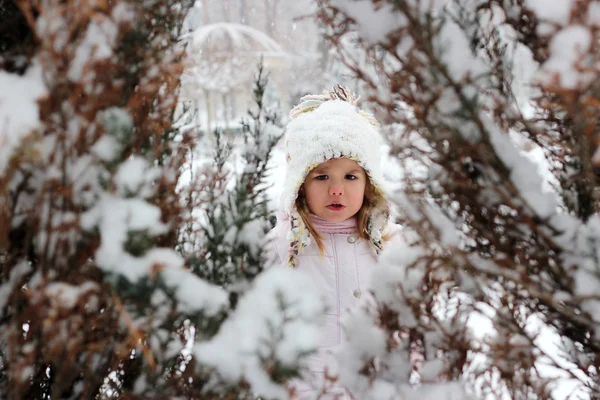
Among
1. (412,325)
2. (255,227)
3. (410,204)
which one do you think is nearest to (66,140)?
(255,227)

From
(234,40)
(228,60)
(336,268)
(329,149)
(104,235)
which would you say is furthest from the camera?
(234,40)

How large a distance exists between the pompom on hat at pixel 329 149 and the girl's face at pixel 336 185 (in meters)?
0.04

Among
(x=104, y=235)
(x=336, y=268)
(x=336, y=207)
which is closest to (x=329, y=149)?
(x=336, y=207)

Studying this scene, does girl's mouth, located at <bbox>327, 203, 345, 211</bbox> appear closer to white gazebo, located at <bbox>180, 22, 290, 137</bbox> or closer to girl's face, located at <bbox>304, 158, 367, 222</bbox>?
girl's face, located at <bbox>304, 158, 367, 222</bbox>

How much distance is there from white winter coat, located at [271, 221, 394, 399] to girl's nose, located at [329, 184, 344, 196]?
24 cm

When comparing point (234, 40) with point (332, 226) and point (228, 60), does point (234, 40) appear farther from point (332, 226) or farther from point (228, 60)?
point (332, 226)

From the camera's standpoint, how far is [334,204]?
83.9 inches

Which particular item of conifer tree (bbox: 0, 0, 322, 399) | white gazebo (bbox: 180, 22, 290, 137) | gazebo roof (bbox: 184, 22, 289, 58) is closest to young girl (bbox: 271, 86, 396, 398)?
conifer tree (bbox: 0, 0, 322, 399)

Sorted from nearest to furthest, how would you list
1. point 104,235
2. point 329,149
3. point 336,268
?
point 104,235, point 329,149, point 336,268

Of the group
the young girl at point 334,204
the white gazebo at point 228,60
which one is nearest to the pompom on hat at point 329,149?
the young girl at point 334,204

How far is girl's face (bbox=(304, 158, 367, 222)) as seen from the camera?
2.11 meters

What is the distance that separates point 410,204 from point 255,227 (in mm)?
334

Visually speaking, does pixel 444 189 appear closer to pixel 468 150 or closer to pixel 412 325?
pixel 468 150

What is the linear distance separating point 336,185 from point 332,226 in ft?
0.74
